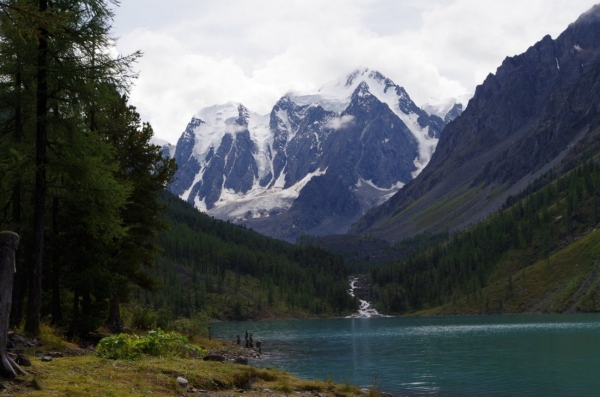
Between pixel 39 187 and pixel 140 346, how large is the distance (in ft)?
31.1

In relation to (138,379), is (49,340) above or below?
above

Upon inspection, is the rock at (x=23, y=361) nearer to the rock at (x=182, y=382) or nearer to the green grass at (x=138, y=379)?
the green grass at (x=138, y=379)

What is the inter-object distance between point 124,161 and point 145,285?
1020cm

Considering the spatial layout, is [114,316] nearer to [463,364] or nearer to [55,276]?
[55,276]

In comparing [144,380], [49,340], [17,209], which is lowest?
[144,380]

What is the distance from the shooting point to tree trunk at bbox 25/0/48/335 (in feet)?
92.5

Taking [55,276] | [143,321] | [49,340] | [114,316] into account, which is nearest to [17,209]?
[55,276]

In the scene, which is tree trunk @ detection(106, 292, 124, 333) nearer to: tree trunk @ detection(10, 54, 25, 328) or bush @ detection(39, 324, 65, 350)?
tree trunk @ detection(10, 54, 25, 328)

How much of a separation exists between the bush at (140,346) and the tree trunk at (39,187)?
4.04 m

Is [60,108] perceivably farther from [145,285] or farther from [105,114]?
[145,285]

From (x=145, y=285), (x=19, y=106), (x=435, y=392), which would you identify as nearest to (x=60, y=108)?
(x=19, y=106)

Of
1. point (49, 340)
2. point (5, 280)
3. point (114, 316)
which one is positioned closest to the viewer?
point (5, 280)

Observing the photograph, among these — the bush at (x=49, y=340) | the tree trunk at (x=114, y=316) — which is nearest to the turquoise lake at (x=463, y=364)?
the bush at (x=49, y=340)

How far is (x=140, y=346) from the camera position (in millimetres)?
27719
